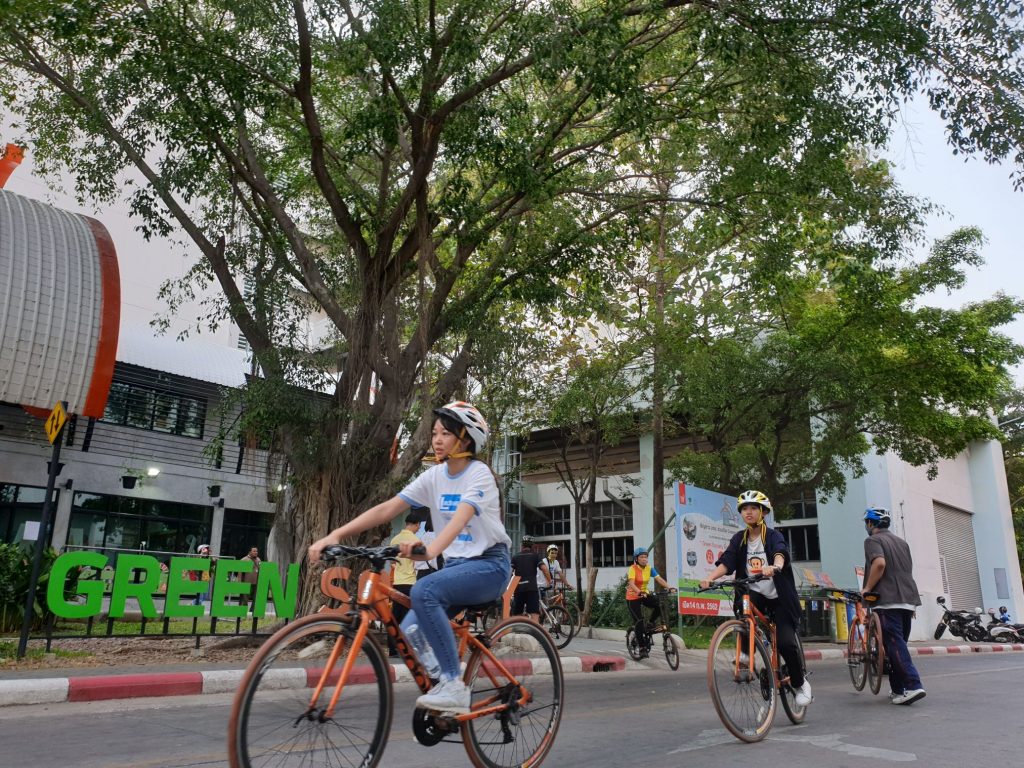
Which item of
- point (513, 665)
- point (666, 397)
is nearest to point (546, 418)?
point (666, 397)

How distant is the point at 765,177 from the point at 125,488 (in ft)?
59.3

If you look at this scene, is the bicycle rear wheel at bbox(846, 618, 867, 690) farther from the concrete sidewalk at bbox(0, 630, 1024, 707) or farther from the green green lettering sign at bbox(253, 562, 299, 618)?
the green green lettering sign at bbox(253, 562, 299, 618)

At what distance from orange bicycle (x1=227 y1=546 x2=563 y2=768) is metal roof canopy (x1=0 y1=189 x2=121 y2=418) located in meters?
14.3

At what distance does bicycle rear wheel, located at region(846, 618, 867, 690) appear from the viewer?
316 inches

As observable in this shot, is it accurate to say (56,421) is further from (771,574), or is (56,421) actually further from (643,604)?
(643,604)

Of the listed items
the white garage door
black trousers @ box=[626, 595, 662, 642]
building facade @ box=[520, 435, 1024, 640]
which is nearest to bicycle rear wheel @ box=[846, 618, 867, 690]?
black trousers @ box=[626, 595, 662, 642]

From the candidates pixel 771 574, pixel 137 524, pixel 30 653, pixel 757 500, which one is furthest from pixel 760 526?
pixel 137 524

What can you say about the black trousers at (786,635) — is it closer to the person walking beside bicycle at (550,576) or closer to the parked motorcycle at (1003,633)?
the person walking beside bicycle at (550,576)

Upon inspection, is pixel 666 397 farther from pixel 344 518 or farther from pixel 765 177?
pixel 344 518

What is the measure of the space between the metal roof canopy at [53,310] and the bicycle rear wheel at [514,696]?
1423cm

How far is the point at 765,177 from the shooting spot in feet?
36.7

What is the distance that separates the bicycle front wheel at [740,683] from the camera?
16.9 ft

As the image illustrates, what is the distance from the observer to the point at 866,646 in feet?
26.3

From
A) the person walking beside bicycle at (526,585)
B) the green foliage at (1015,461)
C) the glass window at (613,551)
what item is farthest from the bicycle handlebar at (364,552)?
the green foliage at (1015,461)
